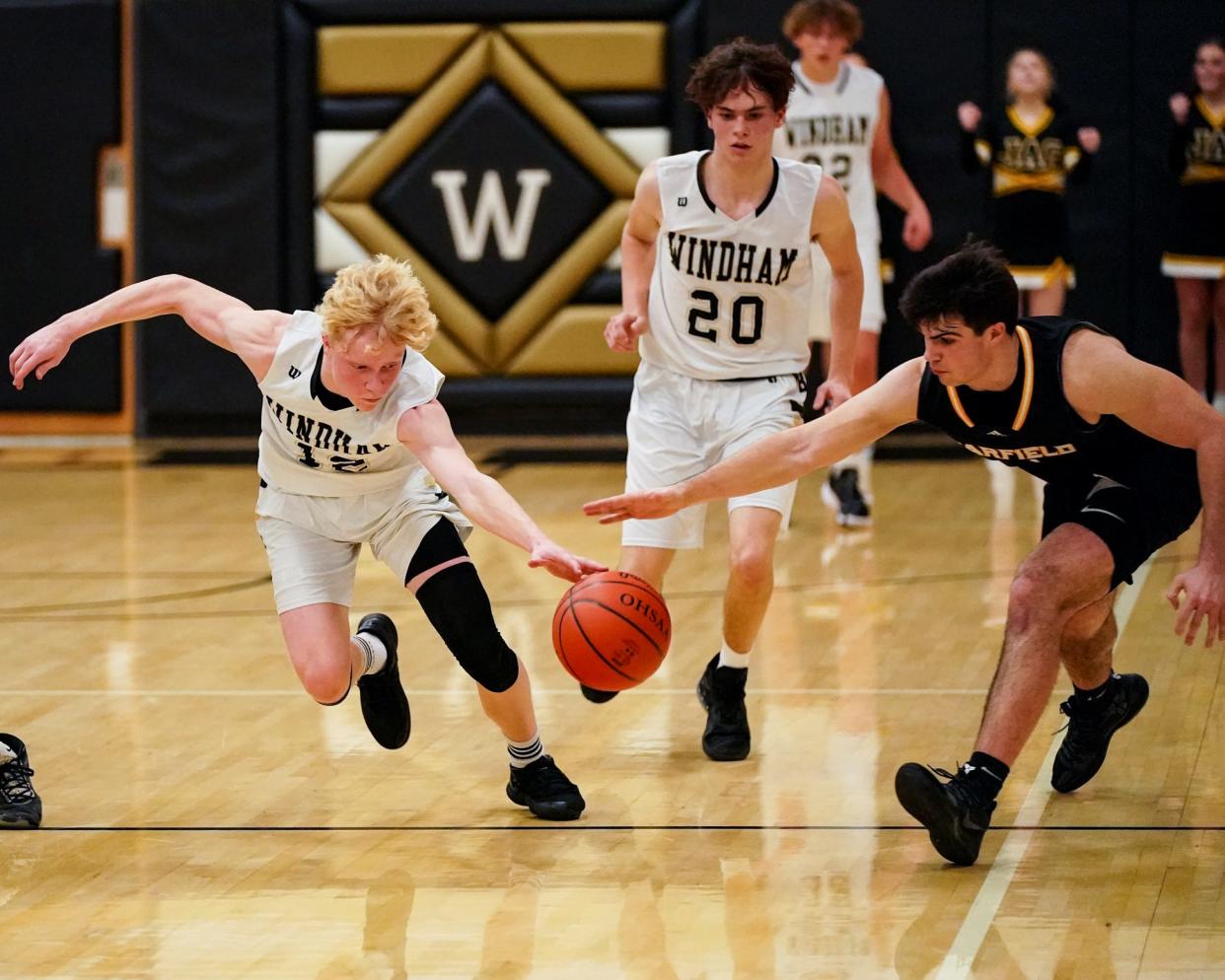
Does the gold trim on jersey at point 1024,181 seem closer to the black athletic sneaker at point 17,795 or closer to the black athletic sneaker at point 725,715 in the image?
the black athletic sneaker at point 725,715

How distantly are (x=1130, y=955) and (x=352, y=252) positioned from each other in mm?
8567

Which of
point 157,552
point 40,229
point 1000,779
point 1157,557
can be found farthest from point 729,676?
point 40,229

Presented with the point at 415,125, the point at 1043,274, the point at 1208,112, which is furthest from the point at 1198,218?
the point at 415,125

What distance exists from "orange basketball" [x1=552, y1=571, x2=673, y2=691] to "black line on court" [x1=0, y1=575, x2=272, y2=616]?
3.32 meters

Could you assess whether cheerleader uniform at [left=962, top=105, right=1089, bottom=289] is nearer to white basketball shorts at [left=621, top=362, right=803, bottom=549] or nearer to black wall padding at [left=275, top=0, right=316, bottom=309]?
black wall padding at [left=275, top=0, right=316, bottom=309]

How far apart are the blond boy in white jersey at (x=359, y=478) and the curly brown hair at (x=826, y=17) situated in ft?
14.2

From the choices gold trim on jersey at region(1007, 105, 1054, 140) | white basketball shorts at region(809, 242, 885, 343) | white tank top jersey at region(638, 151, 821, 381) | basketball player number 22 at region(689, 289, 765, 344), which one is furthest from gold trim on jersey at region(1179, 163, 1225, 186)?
basketball player number 22 at region(689, 289, 765, 344)

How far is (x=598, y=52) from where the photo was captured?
37.0 ft

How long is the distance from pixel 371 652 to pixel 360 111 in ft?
23.2

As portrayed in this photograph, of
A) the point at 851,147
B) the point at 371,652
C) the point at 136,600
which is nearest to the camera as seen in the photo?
the point at 371,652

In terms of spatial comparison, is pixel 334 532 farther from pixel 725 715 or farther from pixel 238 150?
pixel 238 150

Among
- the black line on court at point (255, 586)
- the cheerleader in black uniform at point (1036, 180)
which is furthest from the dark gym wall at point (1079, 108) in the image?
the black line on court at point (255, 586)

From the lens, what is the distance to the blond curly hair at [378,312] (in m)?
4.19

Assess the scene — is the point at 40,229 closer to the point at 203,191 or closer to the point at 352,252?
the point at 203,191
